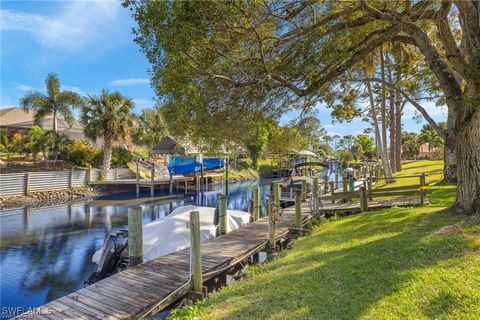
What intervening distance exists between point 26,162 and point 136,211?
2999cm

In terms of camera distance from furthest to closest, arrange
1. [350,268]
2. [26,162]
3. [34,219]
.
Result: [26,162] → [34,219] → [350,268]

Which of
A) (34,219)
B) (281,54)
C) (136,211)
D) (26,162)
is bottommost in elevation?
(34,219)

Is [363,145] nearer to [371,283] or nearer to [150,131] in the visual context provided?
[150,131]

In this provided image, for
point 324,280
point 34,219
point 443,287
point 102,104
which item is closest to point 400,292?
point 443,287

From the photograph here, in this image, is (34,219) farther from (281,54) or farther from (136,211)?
(281,54)

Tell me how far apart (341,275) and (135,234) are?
14.6ft

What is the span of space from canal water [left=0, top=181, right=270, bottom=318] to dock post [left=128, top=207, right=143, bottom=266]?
3.81 meters

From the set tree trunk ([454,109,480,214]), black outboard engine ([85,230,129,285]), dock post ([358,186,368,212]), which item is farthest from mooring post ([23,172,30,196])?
tree trunk ([454,109,480,214])

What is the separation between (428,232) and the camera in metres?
7.66

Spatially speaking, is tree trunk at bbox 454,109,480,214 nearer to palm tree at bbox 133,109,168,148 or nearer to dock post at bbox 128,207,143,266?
dock post at bbox 128,207,143,266

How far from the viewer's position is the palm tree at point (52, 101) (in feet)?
116

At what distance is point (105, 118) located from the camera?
1318 inches

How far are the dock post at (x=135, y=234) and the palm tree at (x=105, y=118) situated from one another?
91.8 feet

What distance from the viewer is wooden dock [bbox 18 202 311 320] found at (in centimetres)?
557
